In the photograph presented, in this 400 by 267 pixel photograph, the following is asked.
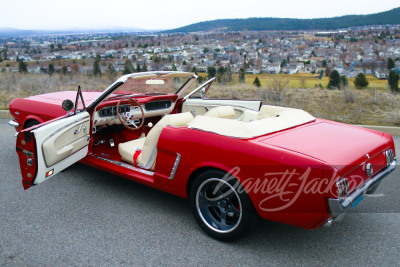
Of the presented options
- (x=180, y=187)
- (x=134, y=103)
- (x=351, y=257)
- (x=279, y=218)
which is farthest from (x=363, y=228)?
(x=134, y=103)

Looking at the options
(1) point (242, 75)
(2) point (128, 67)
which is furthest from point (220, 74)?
(2) point (128, 67)

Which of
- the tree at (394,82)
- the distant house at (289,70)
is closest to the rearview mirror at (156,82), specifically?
the tree at (394,82)

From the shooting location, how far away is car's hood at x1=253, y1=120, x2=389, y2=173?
Result: 9.06 ft

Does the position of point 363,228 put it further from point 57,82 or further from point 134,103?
point 57,82

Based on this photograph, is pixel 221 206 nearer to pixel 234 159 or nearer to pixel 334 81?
pixel 234 159

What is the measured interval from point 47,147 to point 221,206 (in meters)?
1.79

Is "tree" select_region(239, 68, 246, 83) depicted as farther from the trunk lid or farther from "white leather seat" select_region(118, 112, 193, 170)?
the trunk lid

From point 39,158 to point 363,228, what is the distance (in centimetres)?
319

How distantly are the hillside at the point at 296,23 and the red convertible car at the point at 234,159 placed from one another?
42.6m

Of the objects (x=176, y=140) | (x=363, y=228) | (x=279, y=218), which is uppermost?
(x=176, y=140)

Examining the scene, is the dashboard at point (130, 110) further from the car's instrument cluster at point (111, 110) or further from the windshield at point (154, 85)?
the windshield at point (154, 85)

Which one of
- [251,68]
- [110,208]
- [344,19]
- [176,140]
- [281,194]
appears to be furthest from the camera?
[344,19]

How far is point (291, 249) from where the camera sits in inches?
120

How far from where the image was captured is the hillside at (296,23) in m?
43.2
